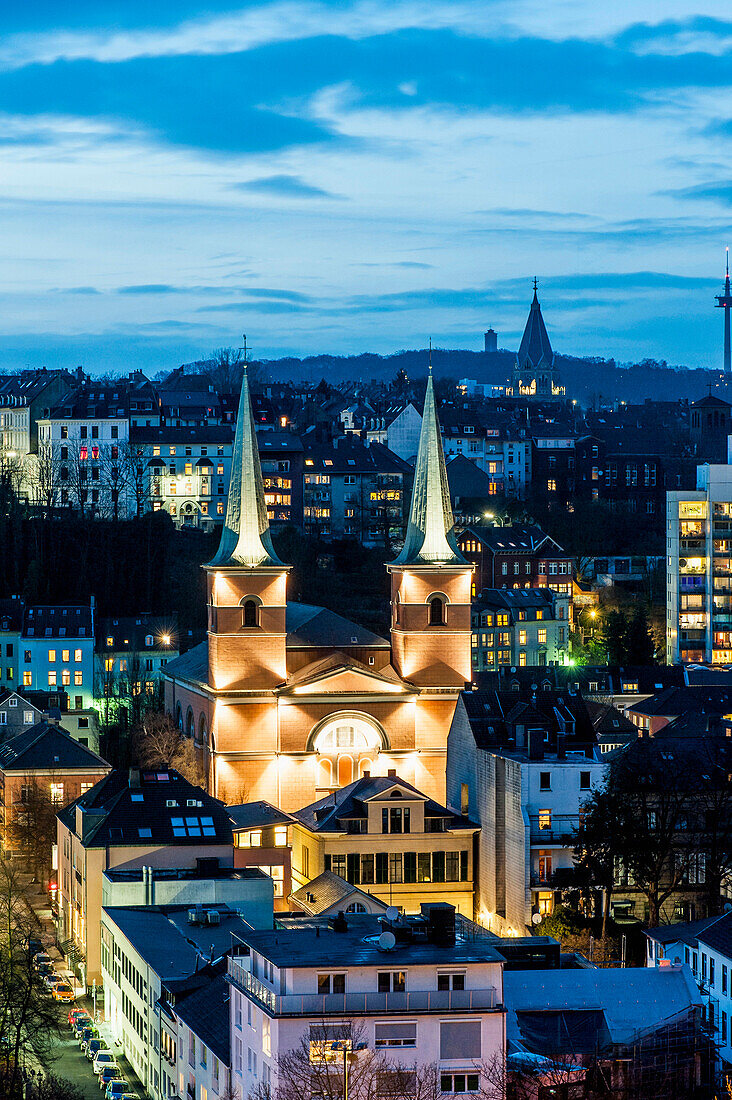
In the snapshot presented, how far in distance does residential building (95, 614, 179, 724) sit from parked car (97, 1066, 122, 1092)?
180ft

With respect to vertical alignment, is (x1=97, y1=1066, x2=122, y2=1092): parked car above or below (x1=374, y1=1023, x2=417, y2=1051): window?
below

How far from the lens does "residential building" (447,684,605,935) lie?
75.9 meters

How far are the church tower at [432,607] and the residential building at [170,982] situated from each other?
22542 millimetres

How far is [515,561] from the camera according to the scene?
136 m

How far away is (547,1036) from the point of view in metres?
53.4

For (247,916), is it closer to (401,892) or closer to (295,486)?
(401,892)

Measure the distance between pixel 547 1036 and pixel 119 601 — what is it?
8010 cm

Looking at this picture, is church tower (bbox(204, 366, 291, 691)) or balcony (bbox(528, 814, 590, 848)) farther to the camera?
church tower (bbox(204, 366, 291, 691))

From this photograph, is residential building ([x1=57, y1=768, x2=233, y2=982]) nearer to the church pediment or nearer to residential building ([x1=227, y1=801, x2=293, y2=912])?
residential building ([x1=227, y1=801, x2=293, y2=912])

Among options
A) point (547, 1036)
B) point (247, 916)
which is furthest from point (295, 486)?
point (547, 1036)

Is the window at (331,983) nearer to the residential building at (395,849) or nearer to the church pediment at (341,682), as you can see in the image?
the residential building at (395,849)

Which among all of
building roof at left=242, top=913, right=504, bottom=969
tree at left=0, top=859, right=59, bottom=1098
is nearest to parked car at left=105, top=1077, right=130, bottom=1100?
tree at left=0, top=859, right=59, bottom=1098

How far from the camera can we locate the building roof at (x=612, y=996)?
5406 centimetres

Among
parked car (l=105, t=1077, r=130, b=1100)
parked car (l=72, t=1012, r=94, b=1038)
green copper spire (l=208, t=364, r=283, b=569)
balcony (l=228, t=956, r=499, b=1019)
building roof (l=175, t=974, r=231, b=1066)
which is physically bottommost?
parked car (l=72, t=1012, r=94, b=1038)
